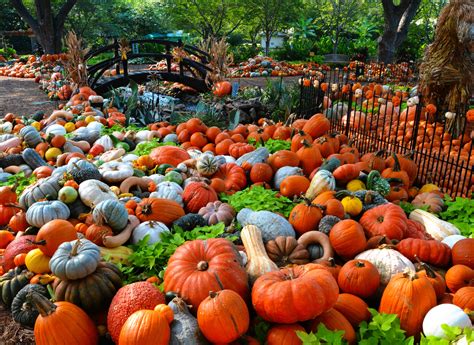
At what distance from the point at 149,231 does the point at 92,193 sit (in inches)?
32.0

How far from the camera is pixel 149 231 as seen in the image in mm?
4039

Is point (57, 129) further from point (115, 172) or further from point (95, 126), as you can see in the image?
point (115, 172)

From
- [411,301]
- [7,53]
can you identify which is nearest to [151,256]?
[411,301]

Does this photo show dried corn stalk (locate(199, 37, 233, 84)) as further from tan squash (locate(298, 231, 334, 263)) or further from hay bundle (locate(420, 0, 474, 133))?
tan squash (locate(298, 231, 334, 263))

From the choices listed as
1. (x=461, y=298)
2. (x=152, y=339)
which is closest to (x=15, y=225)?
(x=152, y=339)

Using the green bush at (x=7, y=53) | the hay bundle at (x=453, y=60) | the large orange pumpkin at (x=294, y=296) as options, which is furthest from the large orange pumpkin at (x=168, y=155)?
the green bush at (x=7, y=53)

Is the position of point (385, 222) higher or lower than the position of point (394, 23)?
lower

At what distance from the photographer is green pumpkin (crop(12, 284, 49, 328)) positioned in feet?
10.3

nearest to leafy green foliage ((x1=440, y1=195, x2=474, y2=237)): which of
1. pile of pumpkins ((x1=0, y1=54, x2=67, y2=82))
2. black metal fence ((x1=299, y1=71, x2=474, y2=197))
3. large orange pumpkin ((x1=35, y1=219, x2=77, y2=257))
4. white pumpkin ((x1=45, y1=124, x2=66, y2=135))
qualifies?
black metal fence ((x1=299, y1=71, x2=474, y2=197))

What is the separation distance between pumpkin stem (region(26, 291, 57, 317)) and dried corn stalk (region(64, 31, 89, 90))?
31.4 feet

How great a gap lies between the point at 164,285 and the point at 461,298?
2158mm

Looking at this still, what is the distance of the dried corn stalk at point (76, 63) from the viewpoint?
11039mm

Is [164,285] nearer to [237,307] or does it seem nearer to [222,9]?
[237,307]

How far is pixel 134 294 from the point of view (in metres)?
2.85
